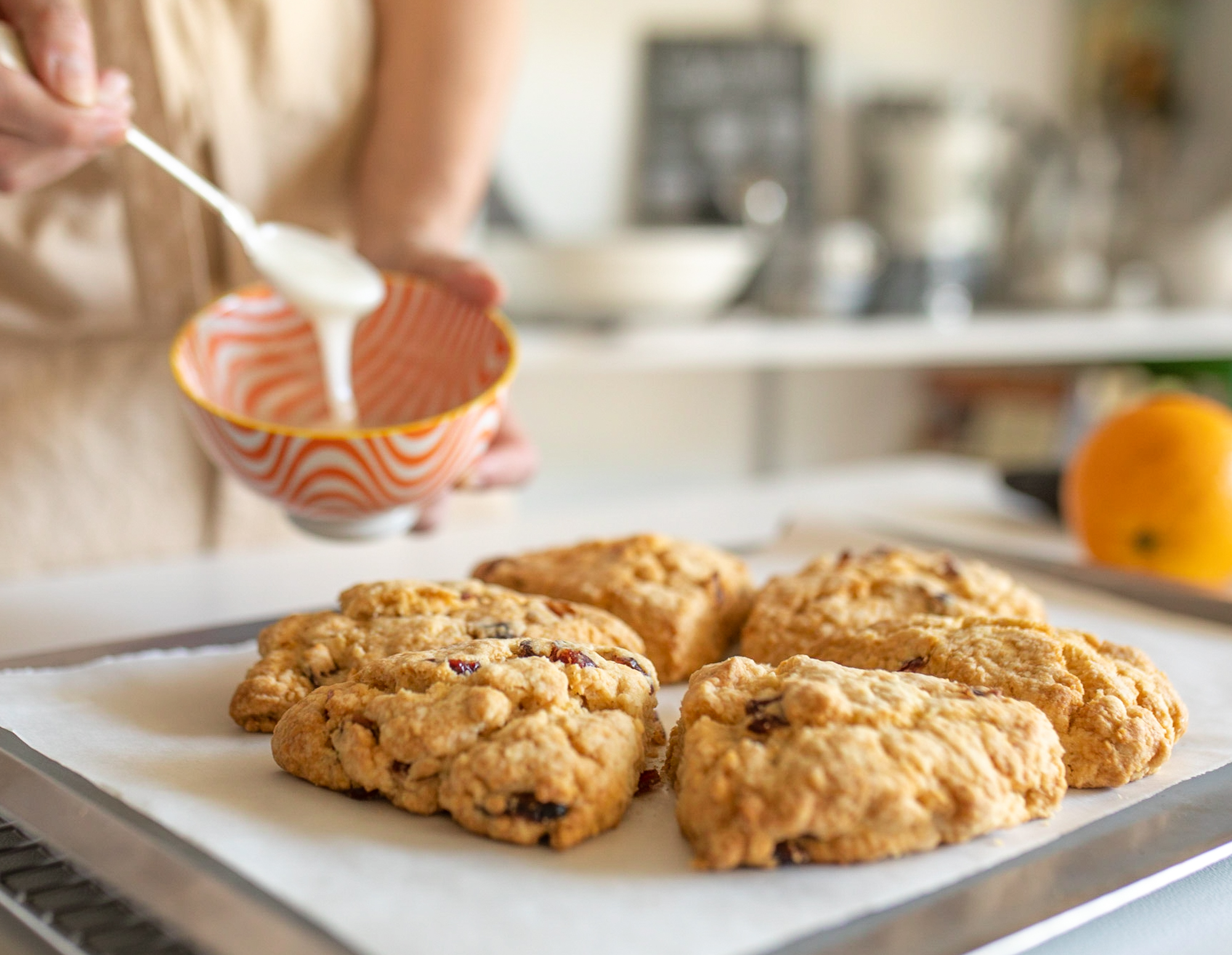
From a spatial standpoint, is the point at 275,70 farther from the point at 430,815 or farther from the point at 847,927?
the point at 847,927

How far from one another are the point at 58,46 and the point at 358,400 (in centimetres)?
39

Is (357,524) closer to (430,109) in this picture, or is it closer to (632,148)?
(430,109)

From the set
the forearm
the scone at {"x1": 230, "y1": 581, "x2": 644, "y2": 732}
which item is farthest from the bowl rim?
the forearm

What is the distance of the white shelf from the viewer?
2148 millimetres

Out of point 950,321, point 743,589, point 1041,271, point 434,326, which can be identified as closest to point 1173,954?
point 743,589

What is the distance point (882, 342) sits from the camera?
97.1 inches

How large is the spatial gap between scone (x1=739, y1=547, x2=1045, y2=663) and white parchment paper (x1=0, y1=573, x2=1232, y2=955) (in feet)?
0.60

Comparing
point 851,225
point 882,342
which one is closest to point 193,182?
point 882,342

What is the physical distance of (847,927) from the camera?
1.67ft

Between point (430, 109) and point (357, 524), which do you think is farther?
point (430, 109)

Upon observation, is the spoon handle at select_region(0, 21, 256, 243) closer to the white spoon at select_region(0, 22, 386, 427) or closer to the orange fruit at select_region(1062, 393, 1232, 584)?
the white spoon at select_region(0, 22, 386, 427)

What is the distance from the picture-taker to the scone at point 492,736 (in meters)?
0.59

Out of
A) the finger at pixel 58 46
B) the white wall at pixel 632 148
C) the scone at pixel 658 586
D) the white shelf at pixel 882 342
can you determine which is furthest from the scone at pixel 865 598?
the white wall at pixel 632 148

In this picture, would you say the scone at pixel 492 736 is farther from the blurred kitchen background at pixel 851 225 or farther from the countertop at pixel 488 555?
the blurred kitchen background at pixel 851 225
